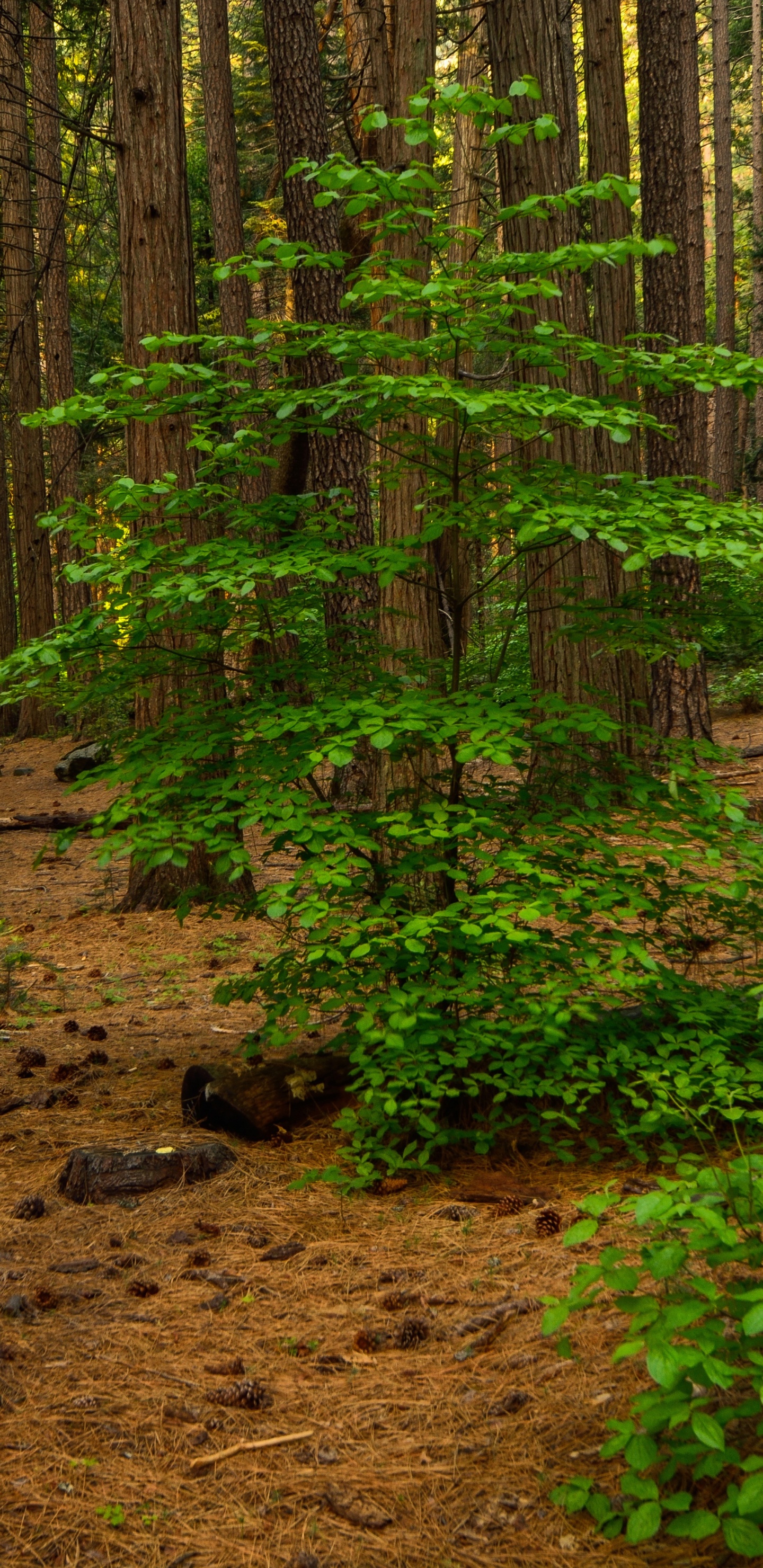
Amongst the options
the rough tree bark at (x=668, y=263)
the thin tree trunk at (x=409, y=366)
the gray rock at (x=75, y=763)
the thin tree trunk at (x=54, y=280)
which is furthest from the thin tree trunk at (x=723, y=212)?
the thin tree trunk at (x=409, y=366)

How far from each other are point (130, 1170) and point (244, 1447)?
1449 mm

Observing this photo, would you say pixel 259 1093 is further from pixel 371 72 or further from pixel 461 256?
pixel 461 256

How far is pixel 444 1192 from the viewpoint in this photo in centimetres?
378

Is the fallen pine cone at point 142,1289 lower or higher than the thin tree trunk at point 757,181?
lower

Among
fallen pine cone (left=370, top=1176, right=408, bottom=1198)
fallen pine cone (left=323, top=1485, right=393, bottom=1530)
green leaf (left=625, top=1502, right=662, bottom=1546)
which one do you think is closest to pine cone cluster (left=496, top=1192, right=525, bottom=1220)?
fallen pine cone (left=370, top=1176, right=408, bottom=1198)

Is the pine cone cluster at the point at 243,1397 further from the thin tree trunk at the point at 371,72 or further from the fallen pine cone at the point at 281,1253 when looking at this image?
the thin tree trunk at the point at 371,72

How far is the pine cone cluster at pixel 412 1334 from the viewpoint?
A: 9.63 feet

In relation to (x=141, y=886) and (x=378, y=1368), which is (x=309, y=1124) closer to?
(x=378, y=1368)

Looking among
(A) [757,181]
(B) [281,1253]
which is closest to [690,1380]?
(B) [281,1253]

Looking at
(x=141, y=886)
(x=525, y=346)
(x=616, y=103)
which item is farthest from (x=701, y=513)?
(x=616, y=103)

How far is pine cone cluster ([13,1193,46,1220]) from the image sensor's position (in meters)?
3.68

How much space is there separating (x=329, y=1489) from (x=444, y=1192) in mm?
1418

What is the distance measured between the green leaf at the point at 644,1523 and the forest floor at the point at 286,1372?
127 mm

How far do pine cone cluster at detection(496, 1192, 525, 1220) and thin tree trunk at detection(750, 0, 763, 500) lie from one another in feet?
59.0
